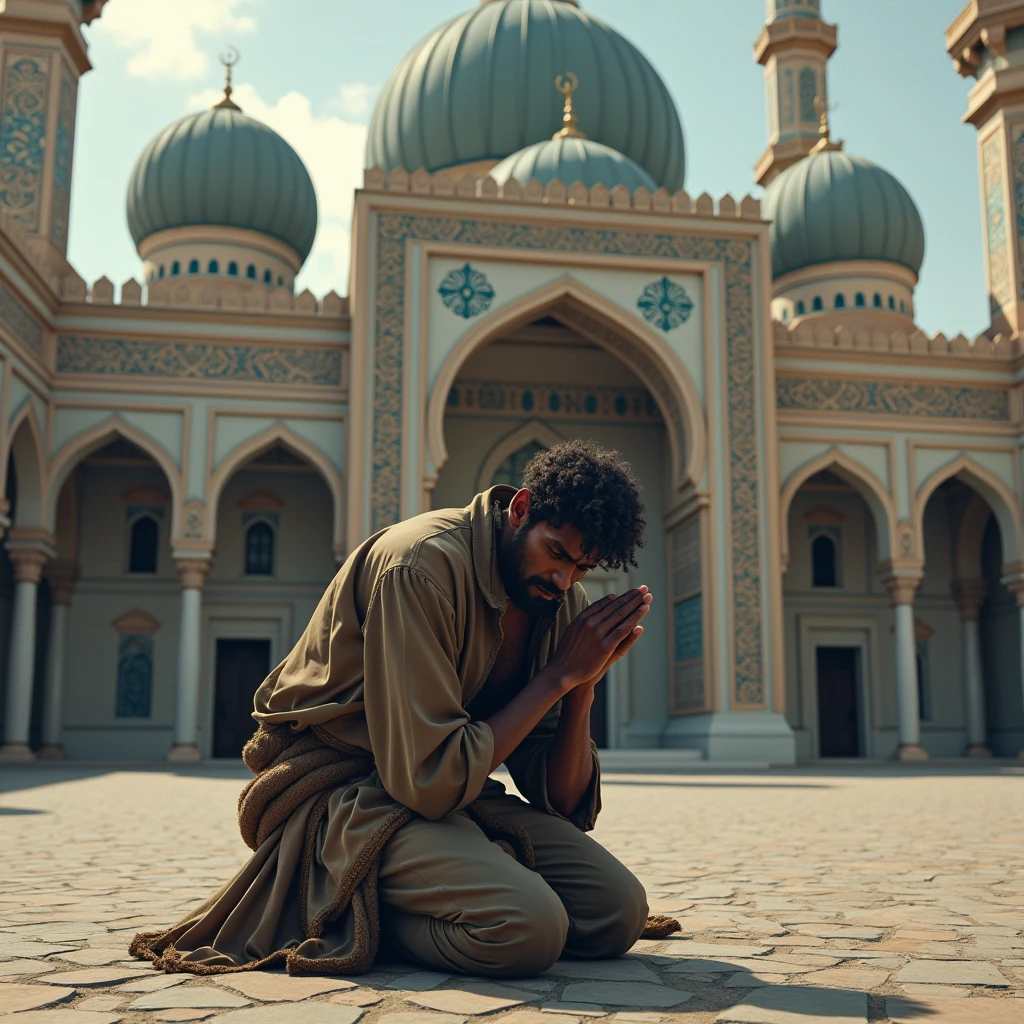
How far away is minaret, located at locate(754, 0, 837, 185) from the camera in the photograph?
22891mm

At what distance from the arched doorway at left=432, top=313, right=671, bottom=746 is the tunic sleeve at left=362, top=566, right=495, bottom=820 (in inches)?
537

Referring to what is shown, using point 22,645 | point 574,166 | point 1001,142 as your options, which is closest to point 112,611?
point 22,645

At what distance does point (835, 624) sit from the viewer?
684 inches

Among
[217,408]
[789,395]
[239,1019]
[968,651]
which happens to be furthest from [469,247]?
[239,1019]

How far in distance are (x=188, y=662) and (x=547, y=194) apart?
7.02m

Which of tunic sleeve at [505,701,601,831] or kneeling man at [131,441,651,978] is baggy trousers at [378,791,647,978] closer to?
kneeling man at [131,441,651,978]

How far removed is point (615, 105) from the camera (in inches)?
755

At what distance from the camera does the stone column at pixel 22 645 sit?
44.6 ft

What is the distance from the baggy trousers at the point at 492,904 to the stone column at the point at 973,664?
635 inches

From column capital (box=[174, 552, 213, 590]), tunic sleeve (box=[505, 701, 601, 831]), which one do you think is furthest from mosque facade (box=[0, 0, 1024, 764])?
tunic sleeve (box=[505, 701, 601, 831])

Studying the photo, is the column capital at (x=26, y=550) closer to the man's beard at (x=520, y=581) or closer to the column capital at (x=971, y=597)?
the man's beard at (x=520, y=581)

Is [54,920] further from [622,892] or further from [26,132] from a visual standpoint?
[26,132]

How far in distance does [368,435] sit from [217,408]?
6.22ft

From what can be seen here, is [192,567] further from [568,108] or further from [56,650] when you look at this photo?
[568,108]
